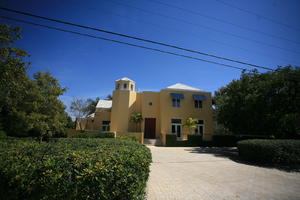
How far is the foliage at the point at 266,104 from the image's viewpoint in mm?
11788

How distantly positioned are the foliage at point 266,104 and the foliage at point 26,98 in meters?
18.4

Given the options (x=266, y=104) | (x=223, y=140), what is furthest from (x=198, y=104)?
(x=266, y=104)

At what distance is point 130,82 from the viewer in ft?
75.9

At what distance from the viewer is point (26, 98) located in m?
12.2

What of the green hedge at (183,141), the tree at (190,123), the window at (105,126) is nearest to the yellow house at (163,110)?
the tree at (190,123)

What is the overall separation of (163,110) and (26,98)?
15421 millimetres

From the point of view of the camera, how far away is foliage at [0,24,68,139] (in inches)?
317

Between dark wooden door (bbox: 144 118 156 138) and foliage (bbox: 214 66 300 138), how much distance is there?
9661 millimetres

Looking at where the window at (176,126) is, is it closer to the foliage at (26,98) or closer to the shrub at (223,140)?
the shrub at (223,140)

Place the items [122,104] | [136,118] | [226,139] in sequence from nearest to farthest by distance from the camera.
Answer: [226,139] < [136,118] < [122,104]

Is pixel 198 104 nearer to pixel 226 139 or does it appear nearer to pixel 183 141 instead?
pixel 226 139

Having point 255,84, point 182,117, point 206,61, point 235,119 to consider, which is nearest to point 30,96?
point 206,61

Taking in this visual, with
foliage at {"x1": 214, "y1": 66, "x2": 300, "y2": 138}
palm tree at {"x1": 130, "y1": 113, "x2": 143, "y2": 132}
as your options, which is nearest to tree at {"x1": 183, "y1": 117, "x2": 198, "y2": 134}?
foliage at {"x1": 214, "y1": 66, "x2": 300, "y2": 138}

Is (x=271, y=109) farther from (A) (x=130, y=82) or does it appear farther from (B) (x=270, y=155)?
(A) (x=130, y=82)
